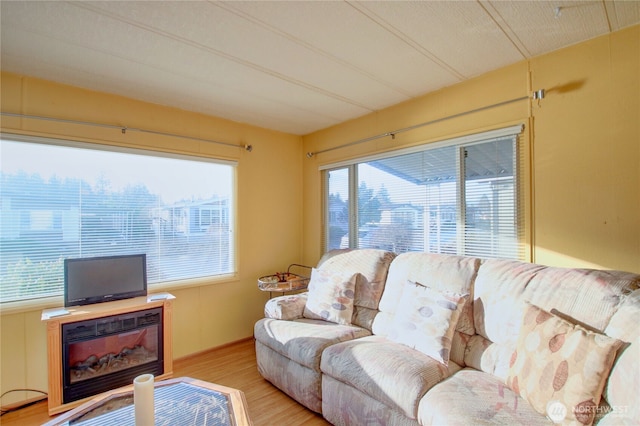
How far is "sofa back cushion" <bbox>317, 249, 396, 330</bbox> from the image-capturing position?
8.42ft

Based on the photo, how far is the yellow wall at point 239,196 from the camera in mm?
2295

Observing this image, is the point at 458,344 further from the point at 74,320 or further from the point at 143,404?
the point at 74,320

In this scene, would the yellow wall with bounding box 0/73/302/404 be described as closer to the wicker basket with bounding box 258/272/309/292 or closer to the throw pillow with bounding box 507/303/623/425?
the wicker basket with bounding box 258/272/309/292

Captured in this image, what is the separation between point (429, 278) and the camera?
2223mm

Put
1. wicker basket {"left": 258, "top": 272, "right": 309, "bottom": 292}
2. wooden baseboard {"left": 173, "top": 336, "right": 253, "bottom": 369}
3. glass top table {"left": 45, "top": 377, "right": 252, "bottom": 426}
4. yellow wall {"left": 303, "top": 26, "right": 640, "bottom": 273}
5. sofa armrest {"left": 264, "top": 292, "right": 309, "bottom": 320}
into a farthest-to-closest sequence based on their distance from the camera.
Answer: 1. wicker basket {"left": 258, "top": 272, "right": 309, "bottom": 292}
2. wooden baseboard {"left": 173, "top": 336, "right": 253, "bottom": 369}
3. sofa armrest {"left": 264, "top": 292, "right": 309, "bottom": 320}
4. yellow wall {"left": 303, "top": 26, "right": 640, "bottom": 273}
5. glass top table {"left": 45, "top": 377, "right": 252, "bottom": 426}

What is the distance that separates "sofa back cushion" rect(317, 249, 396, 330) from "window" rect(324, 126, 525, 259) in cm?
42

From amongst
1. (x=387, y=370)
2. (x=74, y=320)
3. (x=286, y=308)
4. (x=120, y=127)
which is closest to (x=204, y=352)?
(x=286, y=308)

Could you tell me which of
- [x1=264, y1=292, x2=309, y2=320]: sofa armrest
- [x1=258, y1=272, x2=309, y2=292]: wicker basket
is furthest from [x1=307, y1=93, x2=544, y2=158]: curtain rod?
[x1=264, y1=292, x2=309, y2=320]: sofa armrest

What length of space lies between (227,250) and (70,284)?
54.9 inches

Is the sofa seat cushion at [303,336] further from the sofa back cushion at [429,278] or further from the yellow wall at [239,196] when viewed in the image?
the yellow wall at [239,196]

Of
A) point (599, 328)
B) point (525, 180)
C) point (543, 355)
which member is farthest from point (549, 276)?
point (525, 180)

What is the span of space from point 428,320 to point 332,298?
892mm

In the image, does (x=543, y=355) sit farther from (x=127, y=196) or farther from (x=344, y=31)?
(x=127, y=196)

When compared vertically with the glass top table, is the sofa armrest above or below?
above
